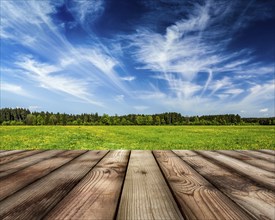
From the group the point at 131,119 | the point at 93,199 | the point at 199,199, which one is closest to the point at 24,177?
the point at 93,199

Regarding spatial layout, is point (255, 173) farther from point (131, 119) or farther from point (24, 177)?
point (131, 119)

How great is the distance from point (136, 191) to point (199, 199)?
0.39 meters

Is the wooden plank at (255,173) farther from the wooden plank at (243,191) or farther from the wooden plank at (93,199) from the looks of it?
the wooden plank at (93,199)

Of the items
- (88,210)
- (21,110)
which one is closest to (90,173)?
(88,210)

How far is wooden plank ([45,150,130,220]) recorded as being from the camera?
3.42ft

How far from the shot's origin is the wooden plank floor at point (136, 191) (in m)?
1.07

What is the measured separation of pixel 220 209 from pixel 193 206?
0.14 m

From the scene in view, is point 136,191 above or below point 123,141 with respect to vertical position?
above

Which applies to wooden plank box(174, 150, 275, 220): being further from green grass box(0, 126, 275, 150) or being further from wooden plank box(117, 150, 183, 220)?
green grass box(0, 126, 275, 150)

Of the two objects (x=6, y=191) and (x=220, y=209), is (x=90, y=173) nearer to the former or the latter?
(x=6, y=191)

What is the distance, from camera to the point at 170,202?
1.19m

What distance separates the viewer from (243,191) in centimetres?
144

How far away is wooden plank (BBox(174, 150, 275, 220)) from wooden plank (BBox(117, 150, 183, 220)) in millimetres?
395

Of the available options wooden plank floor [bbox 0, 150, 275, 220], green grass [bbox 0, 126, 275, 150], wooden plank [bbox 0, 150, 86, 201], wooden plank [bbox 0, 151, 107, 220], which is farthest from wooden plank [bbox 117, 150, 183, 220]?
green grass [bbox 0, 126, 275, 150]
